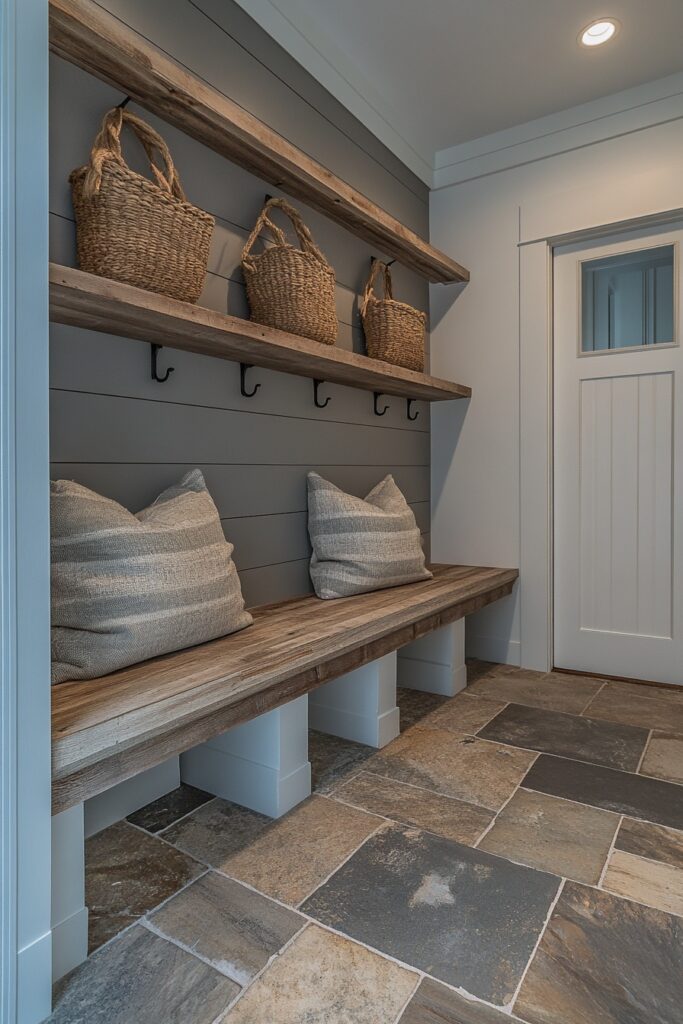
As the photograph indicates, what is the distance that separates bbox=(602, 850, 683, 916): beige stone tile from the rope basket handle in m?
1.83

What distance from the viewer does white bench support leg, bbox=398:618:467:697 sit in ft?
8.16

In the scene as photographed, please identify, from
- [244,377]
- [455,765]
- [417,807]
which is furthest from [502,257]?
[417,807]

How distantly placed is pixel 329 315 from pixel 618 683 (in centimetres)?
199

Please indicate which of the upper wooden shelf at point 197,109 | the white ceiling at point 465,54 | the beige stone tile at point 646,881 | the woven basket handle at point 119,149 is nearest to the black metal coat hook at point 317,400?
the upper wooden shelf at point 197,109

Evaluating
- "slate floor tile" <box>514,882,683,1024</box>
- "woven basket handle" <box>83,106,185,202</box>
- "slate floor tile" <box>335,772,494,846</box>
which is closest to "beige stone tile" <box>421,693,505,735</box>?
"slate floor tile" <box>335,772,494,846</box>

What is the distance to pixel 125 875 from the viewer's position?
1354 millimetres

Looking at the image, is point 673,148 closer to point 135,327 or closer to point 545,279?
point 545,279

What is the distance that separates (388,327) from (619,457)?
1179mm

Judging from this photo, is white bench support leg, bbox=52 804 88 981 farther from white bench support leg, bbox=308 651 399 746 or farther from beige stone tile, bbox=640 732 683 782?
beige stone tile, bbox=640 732 683 782

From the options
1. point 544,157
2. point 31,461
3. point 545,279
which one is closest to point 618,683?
point 545,279

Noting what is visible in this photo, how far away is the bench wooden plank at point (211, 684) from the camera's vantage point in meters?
1.05

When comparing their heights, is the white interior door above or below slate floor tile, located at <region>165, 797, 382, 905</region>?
above

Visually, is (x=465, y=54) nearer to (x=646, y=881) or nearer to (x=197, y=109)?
(x=197, y=109)

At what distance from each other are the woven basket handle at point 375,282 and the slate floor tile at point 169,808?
183cm
